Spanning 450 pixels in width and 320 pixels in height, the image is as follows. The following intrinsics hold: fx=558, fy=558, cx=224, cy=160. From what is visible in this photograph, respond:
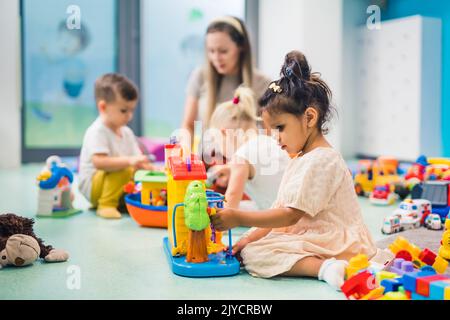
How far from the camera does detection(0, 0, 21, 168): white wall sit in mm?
3465

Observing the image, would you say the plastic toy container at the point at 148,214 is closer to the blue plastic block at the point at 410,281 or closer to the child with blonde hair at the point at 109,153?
the child with blonde hair at the point at 109,153

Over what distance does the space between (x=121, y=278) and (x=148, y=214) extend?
22.7 inches

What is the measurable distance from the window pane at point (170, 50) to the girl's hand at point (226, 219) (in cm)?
313

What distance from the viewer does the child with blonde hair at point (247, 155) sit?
64.2 inches

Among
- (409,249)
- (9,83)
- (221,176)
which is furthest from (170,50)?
(409,249)

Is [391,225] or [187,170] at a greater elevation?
[187,170]

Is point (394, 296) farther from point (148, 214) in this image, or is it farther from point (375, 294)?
point (148, 214)

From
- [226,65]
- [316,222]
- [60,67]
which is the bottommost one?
[316,222]

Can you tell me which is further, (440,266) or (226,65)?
(226,65)

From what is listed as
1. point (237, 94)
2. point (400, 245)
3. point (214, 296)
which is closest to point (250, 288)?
point (214, 296)

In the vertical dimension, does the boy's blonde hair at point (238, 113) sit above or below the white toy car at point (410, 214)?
above

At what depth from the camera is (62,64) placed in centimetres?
393

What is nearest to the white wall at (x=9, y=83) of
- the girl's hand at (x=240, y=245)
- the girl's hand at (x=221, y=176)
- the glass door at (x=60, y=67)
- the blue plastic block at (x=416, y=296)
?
the glass door at (x=60, y=67)

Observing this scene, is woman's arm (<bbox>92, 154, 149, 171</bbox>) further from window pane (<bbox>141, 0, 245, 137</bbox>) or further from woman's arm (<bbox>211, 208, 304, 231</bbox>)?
window pane (<bbox>141, 0, 245, 137</bbox>)
